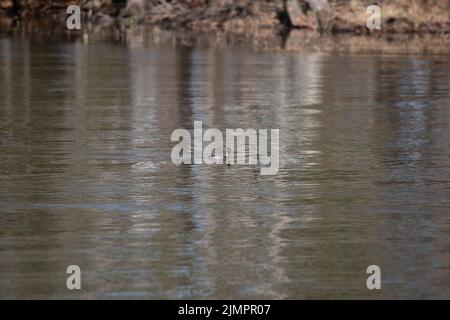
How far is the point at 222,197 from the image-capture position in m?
14.3

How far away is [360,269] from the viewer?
35.4 ft

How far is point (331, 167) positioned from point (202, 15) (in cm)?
5038

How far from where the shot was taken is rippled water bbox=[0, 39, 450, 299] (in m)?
10.6

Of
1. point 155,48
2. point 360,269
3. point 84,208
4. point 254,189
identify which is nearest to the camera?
point 360,269

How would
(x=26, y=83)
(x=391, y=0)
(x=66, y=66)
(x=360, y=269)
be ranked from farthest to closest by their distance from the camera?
(x=391, y=0) < (x=66, y=66) < (x=26, y=83) < (x=360, y=269)

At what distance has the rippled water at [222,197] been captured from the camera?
10570 mm

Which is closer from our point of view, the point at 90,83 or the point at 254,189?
the point at 254,189

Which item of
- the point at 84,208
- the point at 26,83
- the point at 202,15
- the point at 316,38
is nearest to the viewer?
the point at 84,208

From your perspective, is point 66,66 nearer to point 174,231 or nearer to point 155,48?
point 155,48

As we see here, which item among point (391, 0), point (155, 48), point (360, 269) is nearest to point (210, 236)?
point (360, 269)

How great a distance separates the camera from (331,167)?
54.5ft

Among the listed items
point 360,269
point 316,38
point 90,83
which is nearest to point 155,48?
point 316,38

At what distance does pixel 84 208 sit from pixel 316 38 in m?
42.1

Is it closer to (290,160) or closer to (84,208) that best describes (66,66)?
(290,160)
